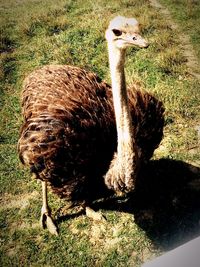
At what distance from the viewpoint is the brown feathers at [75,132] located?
3.59m

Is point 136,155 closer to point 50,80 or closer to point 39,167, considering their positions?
point 39,167

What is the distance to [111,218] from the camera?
4344mm

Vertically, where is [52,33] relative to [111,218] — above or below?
above

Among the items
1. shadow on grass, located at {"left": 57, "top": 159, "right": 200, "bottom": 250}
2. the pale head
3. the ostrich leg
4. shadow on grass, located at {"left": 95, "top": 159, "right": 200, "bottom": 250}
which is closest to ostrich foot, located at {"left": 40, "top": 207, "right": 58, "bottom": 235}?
the ostrich leg

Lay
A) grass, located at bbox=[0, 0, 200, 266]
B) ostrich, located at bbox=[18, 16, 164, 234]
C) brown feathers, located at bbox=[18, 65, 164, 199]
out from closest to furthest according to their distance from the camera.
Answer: ostrich, located at bbox=[18, 16, 164, 234] → brown feathers, located at bbox=[18, 65, 164, 199] → grass, located at bbox=[0, 0, 200, 266]

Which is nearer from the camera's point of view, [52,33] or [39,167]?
[39,167]

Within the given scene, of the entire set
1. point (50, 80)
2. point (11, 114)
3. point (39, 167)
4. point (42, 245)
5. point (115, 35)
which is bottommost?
point (42, 245)

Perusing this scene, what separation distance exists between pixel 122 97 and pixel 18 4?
745 centimetres

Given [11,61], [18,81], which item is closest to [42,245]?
[18,81]

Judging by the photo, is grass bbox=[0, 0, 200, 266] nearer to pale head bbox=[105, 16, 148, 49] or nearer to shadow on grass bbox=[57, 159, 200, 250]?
shadow on grass bbox=[57, 159, 200, 250]

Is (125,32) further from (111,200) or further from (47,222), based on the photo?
(47,222)

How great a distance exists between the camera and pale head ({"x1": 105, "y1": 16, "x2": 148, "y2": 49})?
9.45ft

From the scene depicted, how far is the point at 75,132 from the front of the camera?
3.61m

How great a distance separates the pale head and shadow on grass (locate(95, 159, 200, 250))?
5.56 ft
